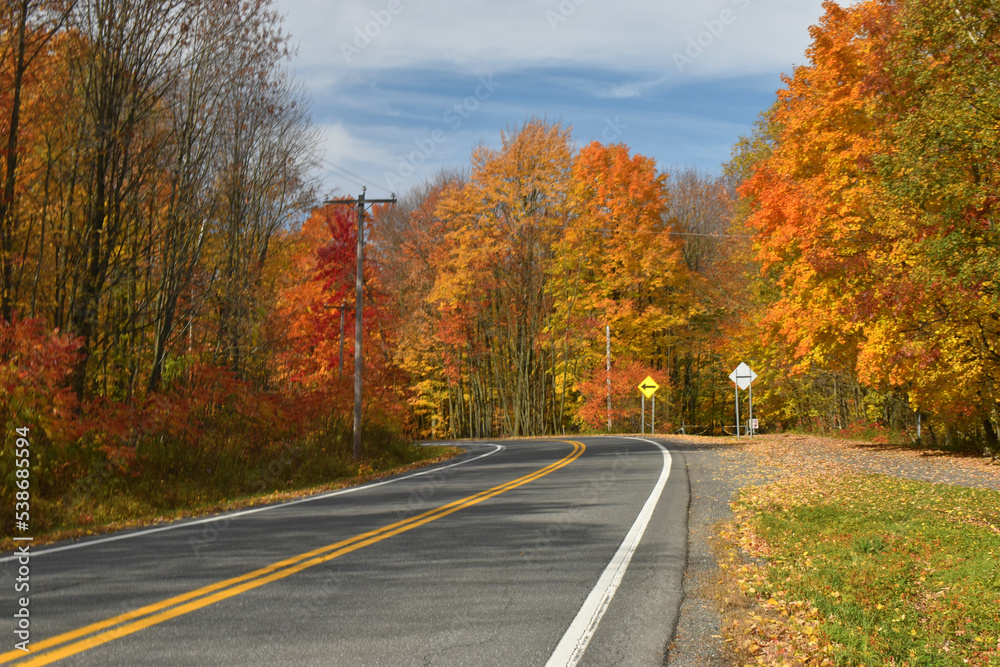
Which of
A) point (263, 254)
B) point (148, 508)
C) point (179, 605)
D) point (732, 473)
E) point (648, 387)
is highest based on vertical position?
point (263, 254)

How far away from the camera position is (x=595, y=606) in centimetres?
532

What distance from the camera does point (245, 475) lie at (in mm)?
13773

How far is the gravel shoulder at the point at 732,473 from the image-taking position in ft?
16.1

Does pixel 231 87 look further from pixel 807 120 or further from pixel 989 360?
pixel 989 360

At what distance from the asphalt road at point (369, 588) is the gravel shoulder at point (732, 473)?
0.18m

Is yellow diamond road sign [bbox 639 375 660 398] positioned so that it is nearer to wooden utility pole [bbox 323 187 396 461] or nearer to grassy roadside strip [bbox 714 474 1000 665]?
→ wooden utility pole [bbox 323 187 396 461]

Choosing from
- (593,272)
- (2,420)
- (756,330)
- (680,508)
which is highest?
(593,272)

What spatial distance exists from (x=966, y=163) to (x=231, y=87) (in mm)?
16356

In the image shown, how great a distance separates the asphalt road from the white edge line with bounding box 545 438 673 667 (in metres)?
0.02

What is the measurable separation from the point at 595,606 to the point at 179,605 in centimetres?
299

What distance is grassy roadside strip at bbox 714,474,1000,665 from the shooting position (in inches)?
179

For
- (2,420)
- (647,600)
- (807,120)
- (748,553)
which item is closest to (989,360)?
(807,120)

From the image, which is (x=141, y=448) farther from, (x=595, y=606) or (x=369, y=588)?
(x=595, y=606)

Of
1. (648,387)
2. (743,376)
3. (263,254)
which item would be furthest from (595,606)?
(648,387)
